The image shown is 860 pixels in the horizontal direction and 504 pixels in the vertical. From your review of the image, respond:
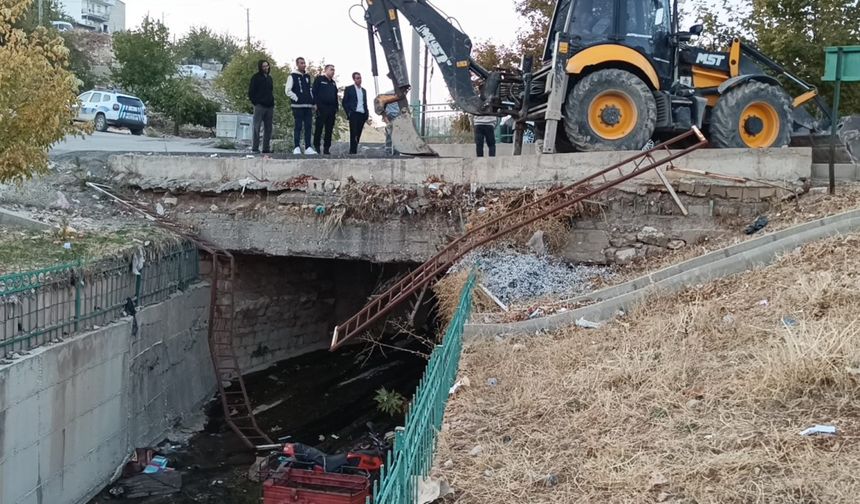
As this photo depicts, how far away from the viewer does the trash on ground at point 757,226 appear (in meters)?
8.95

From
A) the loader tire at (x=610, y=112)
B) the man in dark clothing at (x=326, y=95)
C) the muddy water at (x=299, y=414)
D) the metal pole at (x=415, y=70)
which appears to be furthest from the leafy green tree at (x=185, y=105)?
the loader tire at (x=610, y=112)

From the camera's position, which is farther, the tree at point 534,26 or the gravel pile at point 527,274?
the tree at point 534,26

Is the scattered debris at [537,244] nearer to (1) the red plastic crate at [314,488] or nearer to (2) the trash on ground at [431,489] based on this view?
(1) the red plastic crate at [314,488]

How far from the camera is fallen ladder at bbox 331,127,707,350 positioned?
8.95 m

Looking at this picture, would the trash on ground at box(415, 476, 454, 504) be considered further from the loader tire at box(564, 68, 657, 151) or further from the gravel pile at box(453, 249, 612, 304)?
the loader tire at box(564, 68, 657, 151)

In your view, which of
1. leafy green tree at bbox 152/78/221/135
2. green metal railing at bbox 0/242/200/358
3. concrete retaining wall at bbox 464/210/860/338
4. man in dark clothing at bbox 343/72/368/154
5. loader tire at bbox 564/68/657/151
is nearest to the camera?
concrete retaining wall at bbox 464/210/860/338

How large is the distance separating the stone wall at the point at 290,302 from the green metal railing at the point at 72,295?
2.04 metres

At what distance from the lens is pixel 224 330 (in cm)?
1220

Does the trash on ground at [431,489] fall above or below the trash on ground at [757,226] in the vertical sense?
below

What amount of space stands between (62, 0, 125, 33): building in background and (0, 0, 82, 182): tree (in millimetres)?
83374

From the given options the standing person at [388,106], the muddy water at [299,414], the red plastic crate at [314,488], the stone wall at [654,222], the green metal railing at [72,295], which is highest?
the standing person at [388,106]

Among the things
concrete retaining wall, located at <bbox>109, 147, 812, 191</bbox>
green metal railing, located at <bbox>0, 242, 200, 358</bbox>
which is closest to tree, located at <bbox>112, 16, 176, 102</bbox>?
concrete retaining wall, located at <bbox>109, 147, 812, 191</bbox>

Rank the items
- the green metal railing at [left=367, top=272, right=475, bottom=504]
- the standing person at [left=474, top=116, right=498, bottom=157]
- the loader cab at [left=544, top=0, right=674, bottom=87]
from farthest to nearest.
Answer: the standing person at [left=474, top=116, right=498, bottom=157], the loader cab at [left=544, top=0, right=674, bottom=87], the green metal railing at [left=367, top=272, right=475, bottom=504]

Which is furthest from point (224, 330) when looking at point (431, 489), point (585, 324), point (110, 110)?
point (110, 110)
